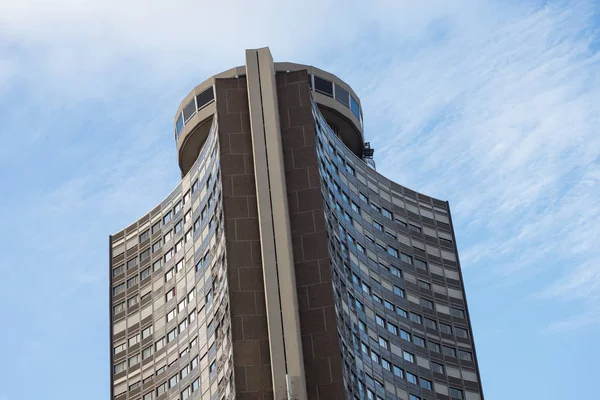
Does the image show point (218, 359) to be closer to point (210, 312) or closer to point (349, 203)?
point (210, 312)

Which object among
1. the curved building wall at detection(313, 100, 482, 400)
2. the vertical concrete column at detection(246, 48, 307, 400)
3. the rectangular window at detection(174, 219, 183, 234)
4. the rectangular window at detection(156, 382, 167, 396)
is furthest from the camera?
the rectangular window at detection(174, 219, 183, 234)

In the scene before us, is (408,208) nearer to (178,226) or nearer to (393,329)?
(393,329)

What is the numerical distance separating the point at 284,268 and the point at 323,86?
102ft

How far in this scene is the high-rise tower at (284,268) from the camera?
112312mm

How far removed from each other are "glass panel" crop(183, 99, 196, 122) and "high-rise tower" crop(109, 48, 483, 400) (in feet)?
0.47

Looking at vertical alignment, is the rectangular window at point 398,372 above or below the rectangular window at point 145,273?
below

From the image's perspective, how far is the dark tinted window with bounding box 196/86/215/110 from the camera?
453 feet

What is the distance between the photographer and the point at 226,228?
117m

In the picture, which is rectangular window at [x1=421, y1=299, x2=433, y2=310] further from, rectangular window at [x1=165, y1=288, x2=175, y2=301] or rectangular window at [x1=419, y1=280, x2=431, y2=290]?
rectangular window at [x1=165, y1=288, x2=175, y2=301]

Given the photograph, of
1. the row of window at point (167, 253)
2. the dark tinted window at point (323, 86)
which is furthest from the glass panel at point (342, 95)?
the row of window at point (167, 253)

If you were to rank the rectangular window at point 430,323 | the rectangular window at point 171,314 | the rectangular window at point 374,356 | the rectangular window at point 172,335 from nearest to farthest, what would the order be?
the rectangular window at point 374,356
the rectangular window at point 172,335
the rectangular window at point 171,314
the rectangular window at point 430,323

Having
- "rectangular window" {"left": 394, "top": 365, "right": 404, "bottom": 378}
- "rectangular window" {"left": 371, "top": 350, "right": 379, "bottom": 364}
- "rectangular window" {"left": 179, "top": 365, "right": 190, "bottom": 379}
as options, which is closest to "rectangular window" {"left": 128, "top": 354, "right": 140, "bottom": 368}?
"rectangular window" {"left": 179, "top": 365, "right": 190, "bottom": 379}

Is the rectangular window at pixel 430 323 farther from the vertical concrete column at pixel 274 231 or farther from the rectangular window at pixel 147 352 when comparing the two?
the rectangular window at pixel 147 352

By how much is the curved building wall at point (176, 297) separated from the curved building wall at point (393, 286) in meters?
9.70
